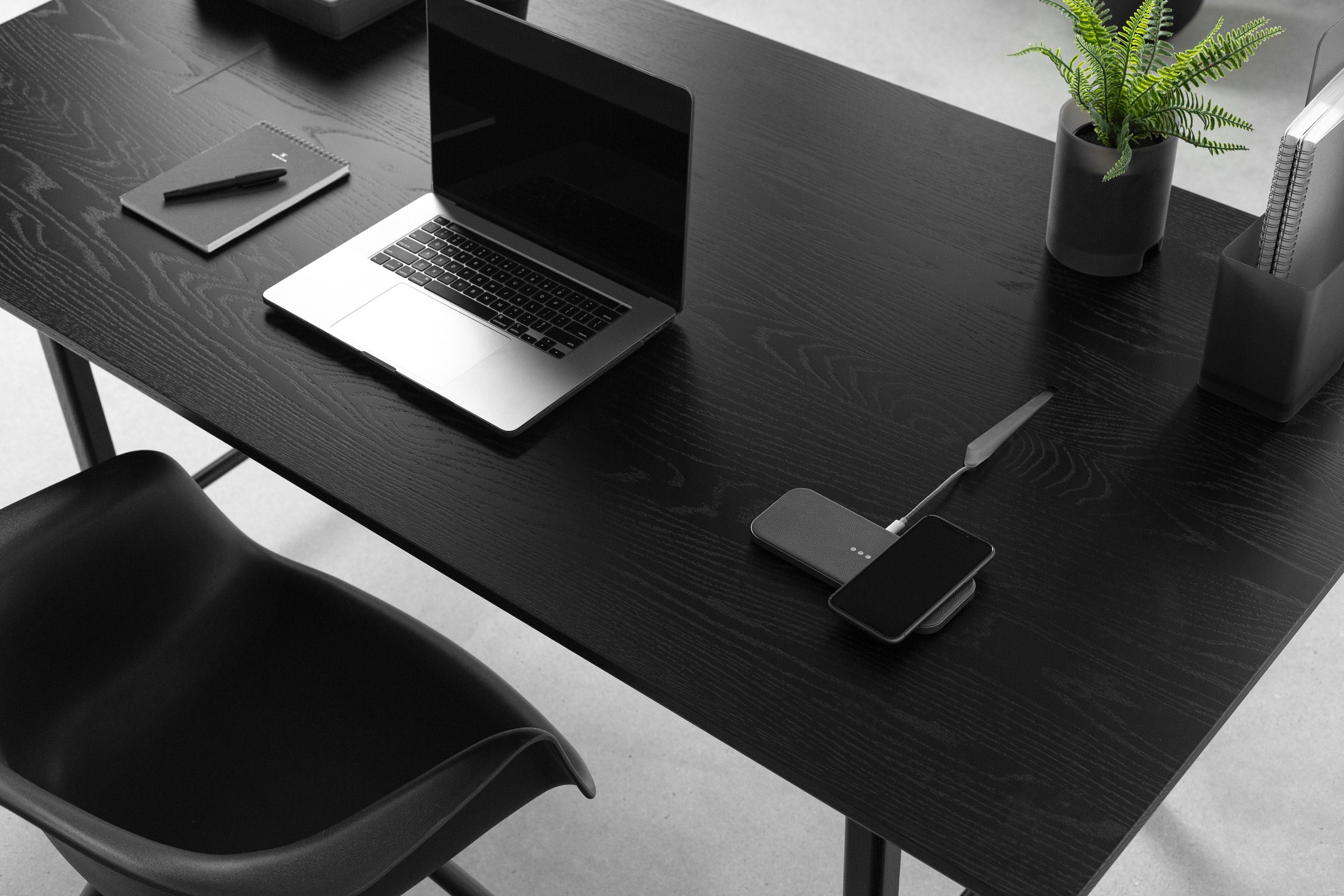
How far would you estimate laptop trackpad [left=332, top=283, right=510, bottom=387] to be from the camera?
1.39m

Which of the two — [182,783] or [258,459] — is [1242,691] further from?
[182,783]

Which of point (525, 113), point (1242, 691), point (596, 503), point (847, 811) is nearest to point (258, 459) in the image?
point (596, 503)

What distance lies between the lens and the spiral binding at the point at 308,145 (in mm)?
1651

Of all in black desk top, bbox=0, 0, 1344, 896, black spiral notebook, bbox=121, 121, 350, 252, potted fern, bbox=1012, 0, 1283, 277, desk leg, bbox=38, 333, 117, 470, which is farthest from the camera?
desk leg, bbox=38, 333, 117, 470

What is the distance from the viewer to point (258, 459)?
1.33m

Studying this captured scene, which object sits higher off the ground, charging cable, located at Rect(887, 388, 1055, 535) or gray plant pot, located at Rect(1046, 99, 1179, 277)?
Answer: gray plant pot, located at Rect(1046, 99, 1179, 277)

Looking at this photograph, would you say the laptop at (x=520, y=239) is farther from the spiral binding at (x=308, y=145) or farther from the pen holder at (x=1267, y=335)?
the pen holder at (x=1267, y=335)

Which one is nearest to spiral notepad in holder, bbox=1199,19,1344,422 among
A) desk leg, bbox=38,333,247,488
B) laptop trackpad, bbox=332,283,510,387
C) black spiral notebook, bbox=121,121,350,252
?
laptop trackpad, bbox=332,283,510,387

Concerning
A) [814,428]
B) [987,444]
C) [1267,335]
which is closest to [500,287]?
[814,428]

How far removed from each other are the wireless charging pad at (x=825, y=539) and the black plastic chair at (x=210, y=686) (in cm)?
27

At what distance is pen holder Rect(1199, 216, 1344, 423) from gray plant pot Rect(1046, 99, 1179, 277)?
4.6 inches

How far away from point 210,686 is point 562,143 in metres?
0.70

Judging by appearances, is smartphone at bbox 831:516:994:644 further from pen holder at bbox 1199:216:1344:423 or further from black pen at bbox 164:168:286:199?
black pen at bbox 164:168:286:199

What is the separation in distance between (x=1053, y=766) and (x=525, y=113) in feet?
2.73
